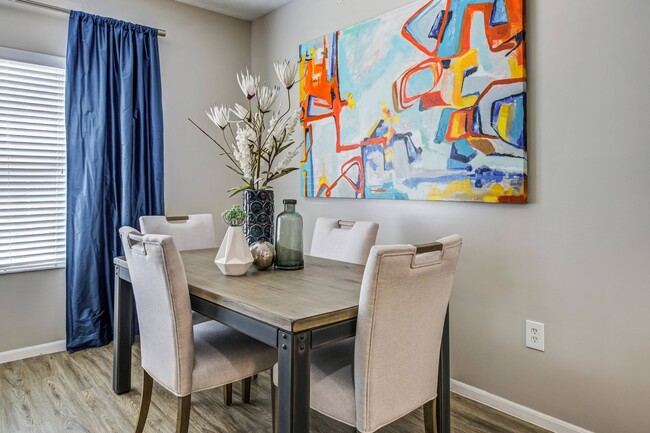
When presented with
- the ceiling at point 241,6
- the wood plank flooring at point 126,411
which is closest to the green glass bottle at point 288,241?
the wood plank flooring at point 126,411

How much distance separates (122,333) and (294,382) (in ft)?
4.81

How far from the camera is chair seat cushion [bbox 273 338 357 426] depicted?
1.41 meters

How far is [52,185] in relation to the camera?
9.59ft

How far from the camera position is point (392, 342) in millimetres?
1370

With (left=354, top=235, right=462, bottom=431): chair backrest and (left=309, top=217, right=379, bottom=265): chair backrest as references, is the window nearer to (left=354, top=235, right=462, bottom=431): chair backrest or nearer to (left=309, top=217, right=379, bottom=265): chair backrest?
(left=309, top=217, right=379, bottom=265): chair backrest

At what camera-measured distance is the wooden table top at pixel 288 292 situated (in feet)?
4.31

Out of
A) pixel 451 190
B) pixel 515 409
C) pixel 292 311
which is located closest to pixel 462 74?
pixel 451 190

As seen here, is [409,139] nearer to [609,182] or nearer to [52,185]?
[609,182]

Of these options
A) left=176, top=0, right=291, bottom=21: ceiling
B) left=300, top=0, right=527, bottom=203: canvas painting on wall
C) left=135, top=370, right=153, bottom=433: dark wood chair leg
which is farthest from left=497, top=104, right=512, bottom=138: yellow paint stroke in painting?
left=176, top=0, right=291, bottom=21: ceiling

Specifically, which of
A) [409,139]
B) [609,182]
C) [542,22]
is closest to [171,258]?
[409,139]

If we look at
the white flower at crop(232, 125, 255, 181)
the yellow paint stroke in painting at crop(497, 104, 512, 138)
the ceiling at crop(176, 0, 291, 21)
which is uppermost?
the ceiling at crop(176, 0, 291, 21)

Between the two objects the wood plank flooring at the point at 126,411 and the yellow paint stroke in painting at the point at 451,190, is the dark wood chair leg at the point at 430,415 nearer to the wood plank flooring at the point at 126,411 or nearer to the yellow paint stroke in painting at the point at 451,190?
the wood plank flooring at the point at 126,411

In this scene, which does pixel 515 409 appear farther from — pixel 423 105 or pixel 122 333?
pixel 122 333

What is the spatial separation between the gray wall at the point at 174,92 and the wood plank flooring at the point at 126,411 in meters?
0.44
